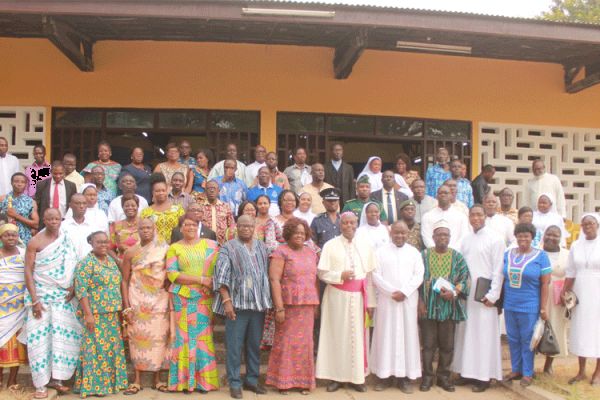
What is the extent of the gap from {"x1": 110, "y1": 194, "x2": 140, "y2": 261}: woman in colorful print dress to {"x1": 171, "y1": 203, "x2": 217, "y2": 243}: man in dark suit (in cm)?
37

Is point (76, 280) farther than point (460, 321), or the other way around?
point (460, 321)

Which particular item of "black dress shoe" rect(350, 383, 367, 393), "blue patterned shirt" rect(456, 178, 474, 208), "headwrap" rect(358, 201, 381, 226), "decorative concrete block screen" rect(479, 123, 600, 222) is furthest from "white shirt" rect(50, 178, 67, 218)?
"decorative concrete block screen" rect(479, 123, 600, 222)

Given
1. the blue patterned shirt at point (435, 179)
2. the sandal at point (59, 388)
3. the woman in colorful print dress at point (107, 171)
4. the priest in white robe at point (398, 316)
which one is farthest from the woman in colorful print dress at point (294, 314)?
the blue patterned shirt at point (435, 179)

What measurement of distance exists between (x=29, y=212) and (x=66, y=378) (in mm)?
2326

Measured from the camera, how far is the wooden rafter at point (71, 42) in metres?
8.36

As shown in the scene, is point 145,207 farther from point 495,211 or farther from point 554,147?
point 554,147

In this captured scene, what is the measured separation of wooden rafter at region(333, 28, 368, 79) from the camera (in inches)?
341

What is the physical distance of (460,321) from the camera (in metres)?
6.48

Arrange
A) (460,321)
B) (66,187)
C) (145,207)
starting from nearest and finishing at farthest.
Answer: (460,321) → (145,207) → (66,187)

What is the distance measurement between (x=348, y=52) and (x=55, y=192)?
428 centimetres

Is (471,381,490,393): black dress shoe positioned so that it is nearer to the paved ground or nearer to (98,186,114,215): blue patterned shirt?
the paved ground

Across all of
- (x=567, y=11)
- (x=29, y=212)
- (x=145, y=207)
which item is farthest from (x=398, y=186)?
(x=567, y=11)

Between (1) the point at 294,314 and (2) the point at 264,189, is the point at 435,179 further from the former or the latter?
(1) the point at 294,314

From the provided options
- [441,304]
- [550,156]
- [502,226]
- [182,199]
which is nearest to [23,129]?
[182,199]
